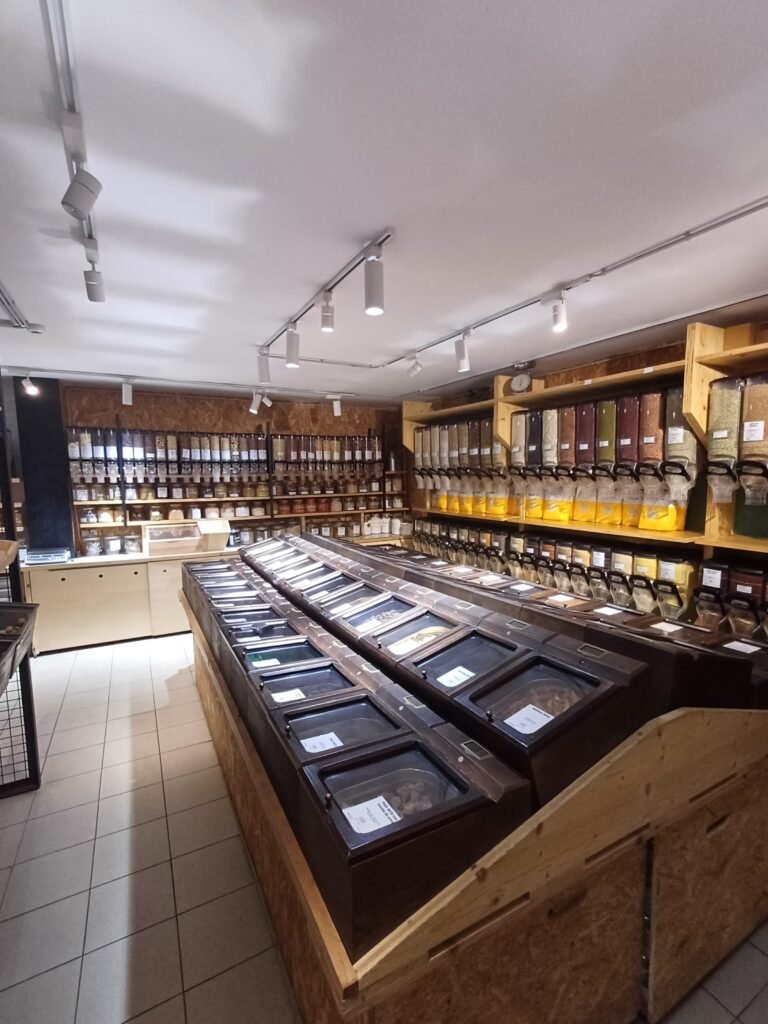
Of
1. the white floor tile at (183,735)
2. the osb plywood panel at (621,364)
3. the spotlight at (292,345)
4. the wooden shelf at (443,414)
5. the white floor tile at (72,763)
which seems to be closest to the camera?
the spotlight at (292,345)

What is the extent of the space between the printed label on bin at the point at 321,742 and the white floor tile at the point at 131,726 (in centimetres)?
237

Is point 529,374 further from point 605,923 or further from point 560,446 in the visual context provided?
point 605,923

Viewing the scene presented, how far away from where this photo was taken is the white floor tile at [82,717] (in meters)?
3.08

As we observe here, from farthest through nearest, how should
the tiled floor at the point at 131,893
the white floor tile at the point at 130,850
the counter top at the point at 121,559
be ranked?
the counter top at the point at 121,559, the white floor tile at the point at 130,850, the tiled floor at the point at 131,893

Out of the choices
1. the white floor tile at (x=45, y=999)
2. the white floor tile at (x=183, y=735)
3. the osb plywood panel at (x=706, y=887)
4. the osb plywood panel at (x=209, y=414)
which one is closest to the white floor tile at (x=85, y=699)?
the white floor tile at (x=183, y=735)

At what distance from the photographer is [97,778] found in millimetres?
2508

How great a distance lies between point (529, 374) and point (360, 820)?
11.2 feet

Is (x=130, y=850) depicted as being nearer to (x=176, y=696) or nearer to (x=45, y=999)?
(x=45, y=999)

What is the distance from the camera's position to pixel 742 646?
4.89 feet

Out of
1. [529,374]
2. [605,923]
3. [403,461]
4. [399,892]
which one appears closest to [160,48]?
[399,892]

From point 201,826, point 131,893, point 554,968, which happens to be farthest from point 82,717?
point 554,968

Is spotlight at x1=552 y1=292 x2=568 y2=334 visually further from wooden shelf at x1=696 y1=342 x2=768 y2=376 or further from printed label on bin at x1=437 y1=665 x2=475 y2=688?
printed label on bin at x1=437 y1=665 x2=475 y2=688

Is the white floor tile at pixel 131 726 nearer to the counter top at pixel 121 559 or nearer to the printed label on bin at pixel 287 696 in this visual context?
the counter top at pixel 121 559

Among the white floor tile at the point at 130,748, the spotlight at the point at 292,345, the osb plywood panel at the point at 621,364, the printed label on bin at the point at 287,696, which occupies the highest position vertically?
the osb plywood panel at the point at 621,364
